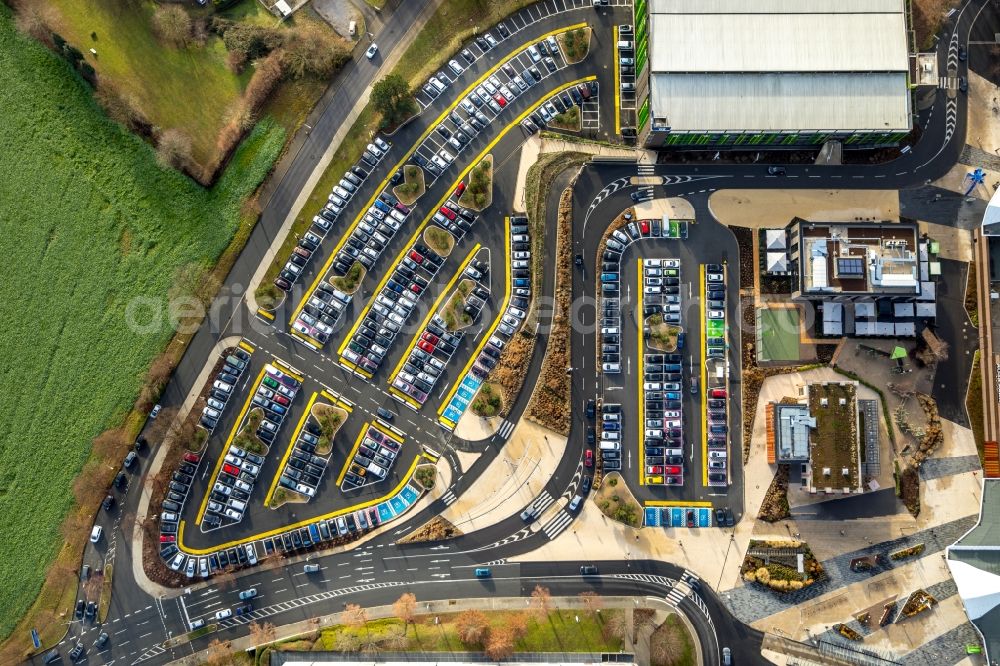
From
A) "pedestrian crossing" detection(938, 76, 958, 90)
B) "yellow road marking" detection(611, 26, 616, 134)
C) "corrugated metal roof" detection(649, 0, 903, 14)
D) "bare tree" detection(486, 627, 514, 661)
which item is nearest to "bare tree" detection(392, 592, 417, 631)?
"bare tree" detection(486, 627, 514, 661)

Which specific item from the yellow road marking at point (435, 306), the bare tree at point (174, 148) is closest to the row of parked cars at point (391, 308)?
the yellow road marking at point (435, 306)

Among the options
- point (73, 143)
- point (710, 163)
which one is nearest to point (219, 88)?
point (73, 143)

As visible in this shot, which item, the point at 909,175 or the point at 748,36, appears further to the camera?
the point at 909,175

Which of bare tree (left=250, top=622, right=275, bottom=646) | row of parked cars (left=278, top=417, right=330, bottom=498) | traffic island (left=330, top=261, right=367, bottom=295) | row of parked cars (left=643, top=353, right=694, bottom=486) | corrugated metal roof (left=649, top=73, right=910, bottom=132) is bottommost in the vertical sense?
bare tree (left=250, top=622, right=275, bottom=646)

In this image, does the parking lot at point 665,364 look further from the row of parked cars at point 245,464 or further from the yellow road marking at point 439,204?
the row of parked cars at point 245,464

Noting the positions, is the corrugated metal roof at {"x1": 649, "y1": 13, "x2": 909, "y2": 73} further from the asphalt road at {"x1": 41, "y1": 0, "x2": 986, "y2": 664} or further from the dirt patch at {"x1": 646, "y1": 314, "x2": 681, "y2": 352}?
the dirt patch at {"x1": 646, "y1": 314, "x2": 681, "y2": 352}

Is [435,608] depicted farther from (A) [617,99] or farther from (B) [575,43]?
(B) [575,43]

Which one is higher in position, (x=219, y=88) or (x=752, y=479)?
(x=219, y=88)

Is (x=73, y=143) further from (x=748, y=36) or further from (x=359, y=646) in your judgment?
(x=748, y=36)
